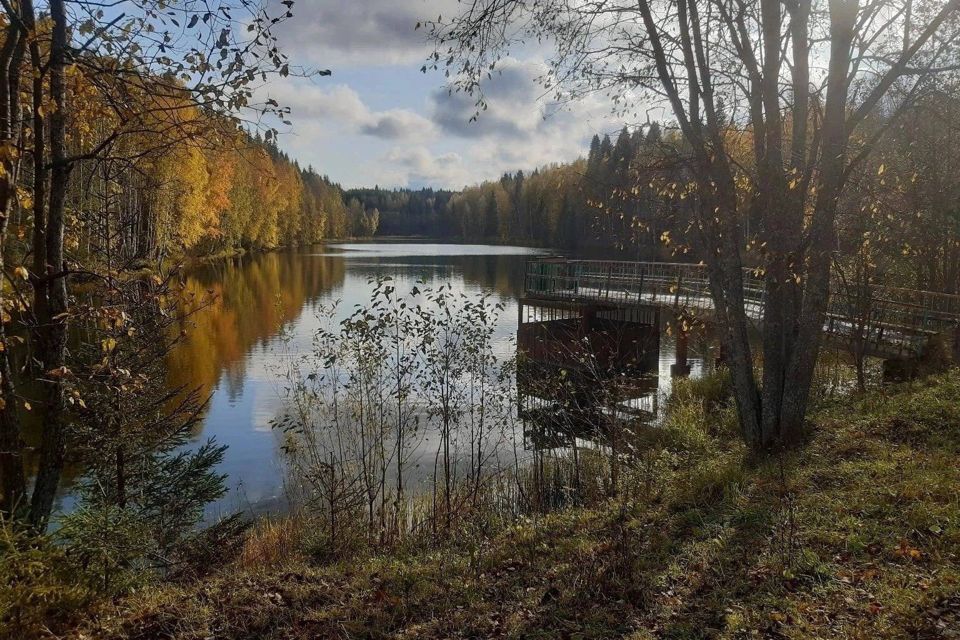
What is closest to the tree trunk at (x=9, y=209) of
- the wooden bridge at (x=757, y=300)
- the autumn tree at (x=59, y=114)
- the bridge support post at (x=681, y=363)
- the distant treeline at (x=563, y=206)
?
the autumn tree at (x=59, y=114)

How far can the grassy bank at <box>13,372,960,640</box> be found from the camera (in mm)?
3873

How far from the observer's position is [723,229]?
293 inches

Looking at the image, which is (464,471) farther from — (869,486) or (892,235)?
(892,235)

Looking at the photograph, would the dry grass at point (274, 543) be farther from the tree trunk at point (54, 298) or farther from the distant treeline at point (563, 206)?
the distant treeline at point (563, 206)

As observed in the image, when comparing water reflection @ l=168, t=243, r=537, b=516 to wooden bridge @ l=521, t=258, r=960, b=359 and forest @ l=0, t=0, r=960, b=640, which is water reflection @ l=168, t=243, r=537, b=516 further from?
wooden bridge @ l=521, t=258, r=960, b=359

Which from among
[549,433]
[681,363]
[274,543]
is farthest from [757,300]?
[274,543]

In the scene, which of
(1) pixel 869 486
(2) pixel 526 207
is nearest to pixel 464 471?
(1) pixel 869 486

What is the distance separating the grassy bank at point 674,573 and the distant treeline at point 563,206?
10.1 ft

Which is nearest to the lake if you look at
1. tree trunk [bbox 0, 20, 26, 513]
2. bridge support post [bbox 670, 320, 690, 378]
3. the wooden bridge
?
bridge support post [bbox 670, 320, 690, 378]

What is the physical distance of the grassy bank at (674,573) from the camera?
3873 mm

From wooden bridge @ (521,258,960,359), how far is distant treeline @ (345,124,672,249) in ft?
5.82

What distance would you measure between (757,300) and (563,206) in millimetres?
76183

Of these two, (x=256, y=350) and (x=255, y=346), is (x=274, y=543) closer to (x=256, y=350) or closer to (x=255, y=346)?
(x=256, y=350)

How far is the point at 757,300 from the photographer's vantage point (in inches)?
672
